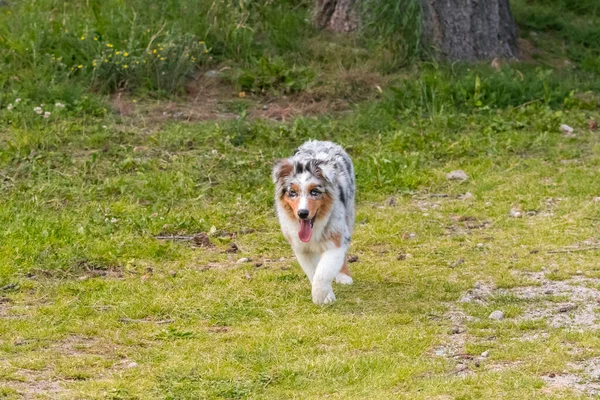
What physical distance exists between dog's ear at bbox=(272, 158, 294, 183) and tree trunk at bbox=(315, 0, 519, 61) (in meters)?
6.58

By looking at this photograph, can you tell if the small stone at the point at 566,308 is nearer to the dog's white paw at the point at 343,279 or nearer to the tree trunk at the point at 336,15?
the dog's white paw at the point at 343,279

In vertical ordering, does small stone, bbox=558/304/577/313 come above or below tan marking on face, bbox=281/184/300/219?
below

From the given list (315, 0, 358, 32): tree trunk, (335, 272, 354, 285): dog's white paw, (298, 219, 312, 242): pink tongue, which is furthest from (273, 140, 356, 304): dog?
(315, 0, 358, 32): tree trunk

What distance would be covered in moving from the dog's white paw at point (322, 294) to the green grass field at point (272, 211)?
0.07 m

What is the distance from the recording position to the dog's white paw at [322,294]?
24.4ft

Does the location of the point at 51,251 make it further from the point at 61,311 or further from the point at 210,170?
the point at 210,170

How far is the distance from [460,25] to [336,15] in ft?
5.46


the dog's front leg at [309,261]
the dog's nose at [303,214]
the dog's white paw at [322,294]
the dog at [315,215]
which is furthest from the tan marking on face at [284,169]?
the dog's white paw at [322,294]

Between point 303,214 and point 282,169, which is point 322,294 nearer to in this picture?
point 303,214

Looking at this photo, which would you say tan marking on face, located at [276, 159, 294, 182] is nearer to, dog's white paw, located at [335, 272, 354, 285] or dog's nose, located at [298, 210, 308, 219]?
dog's nose, located at [298, 210, 308, 219]

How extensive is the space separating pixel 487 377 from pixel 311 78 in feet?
25.8

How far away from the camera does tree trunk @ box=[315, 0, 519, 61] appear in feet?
45.2

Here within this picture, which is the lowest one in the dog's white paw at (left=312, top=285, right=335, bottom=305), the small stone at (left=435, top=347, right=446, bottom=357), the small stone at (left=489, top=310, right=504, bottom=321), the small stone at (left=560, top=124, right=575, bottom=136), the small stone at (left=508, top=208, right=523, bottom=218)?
the small stone at (left=560, top=124, right=575, bottom=136)

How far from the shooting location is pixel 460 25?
13.9 metres
